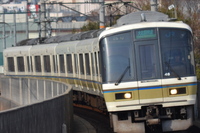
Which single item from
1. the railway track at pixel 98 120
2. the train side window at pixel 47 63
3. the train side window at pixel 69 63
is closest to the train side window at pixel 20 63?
the train side window at pixel 47 63

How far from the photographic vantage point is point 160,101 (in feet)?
45.2

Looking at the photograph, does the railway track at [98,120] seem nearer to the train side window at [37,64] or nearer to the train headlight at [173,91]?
the train headlight at [173,91]

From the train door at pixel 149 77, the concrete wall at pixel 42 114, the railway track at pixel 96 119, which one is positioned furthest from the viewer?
the railway track at pixel 96 119

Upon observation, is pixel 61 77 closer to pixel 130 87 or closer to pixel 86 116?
pixel 86 116

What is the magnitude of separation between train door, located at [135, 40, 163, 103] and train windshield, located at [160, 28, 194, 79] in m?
0.18

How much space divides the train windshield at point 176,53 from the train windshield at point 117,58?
0.79 m

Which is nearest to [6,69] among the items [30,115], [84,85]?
[84,85]

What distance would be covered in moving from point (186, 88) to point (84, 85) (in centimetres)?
915

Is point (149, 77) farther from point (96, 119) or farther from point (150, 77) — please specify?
point (96, 119)

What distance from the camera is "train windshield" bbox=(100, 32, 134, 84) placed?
1394 centimetres

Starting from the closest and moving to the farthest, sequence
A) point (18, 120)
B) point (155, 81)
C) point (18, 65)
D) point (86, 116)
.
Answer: point (18, 120), point (155, 81), point (86, 116), point (18, 65)

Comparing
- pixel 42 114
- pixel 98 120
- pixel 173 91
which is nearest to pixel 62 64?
pixel 98 120

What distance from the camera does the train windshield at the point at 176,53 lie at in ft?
45.4

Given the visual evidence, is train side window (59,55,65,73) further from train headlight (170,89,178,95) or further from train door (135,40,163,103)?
train headlight (170,89,178,95)
